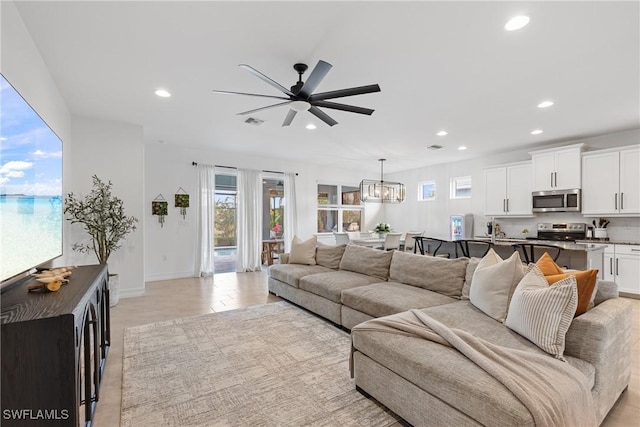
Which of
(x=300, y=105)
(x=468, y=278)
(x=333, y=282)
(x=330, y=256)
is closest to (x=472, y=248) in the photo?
(x=468, y=278)

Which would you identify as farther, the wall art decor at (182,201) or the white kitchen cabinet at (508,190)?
the wall art decor at (182,201)

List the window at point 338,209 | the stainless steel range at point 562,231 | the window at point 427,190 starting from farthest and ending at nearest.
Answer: the window at point 338,209 < the window at point 427,190 < the stainless steel range at point 562,231

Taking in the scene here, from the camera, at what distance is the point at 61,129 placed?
3617mm

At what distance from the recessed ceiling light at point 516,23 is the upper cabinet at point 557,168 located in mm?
4158

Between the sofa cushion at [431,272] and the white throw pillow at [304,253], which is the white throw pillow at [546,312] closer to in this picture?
the sofa cushion at [431,272]

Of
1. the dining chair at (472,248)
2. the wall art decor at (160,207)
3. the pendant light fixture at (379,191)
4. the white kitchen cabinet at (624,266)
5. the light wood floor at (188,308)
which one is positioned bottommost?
the light wood floor at (188,308)

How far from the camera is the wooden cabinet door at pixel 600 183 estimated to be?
492 cm

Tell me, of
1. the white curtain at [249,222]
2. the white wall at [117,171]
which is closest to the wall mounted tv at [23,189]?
the white wall at [117,171]

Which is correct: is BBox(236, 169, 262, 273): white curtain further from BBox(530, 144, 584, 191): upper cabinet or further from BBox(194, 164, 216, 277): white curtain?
BBox(530, 144, 584, 191): upper cabinet

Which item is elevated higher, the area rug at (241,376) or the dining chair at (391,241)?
the dining chair at (391,241)

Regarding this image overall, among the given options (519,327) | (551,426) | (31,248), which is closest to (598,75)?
(519,327)

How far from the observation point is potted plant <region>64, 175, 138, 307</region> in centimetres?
412

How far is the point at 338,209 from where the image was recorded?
8820mm

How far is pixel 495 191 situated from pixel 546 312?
5415 mm
